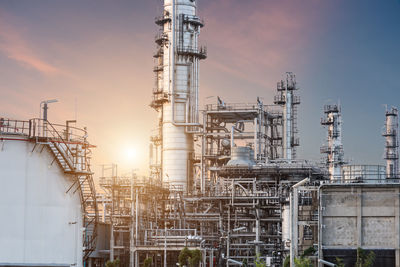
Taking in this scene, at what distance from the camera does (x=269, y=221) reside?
64938 mm

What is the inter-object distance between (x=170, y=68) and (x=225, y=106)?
25.0 ft

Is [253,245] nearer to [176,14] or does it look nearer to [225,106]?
[225,106]

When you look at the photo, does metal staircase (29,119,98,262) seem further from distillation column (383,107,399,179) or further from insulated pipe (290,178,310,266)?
distillation column (383,107,399,179)

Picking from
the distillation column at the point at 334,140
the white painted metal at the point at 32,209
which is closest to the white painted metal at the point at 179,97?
the distillation column at the point at 334,140

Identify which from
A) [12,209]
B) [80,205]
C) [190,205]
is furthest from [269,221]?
[12,209]

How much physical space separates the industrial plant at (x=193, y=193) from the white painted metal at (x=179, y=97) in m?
0.13

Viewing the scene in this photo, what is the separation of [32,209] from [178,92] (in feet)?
125

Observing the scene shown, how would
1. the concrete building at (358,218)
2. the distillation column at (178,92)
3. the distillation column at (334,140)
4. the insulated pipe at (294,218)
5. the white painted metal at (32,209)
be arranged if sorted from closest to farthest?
the white painted metal at (32,209)
the concrete building at (358,218)
the insulated pipe at (294,218)
the distillation column at (178,92)
the distillation column at (334,140)

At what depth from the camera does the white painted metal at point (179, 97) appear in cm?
7588

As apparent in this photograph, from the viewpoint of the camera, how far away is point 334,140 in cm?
9569

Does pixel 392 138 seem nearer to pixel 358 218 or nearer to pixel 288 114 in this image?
pixel 288 114

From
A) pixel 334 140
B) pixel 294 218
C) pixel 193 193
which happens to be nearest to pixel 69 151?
pixel 294 218

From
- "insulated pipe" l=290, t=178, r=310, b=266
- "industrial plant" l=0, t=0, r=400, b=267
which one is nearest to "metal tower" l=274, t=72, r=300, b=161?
"industrial plant" l=0, t=0, r=400, b=267

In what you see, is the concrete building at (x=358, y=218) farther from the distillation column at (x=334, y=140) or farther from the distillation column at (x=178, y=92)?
the distillation column at (x=334, y=140)
